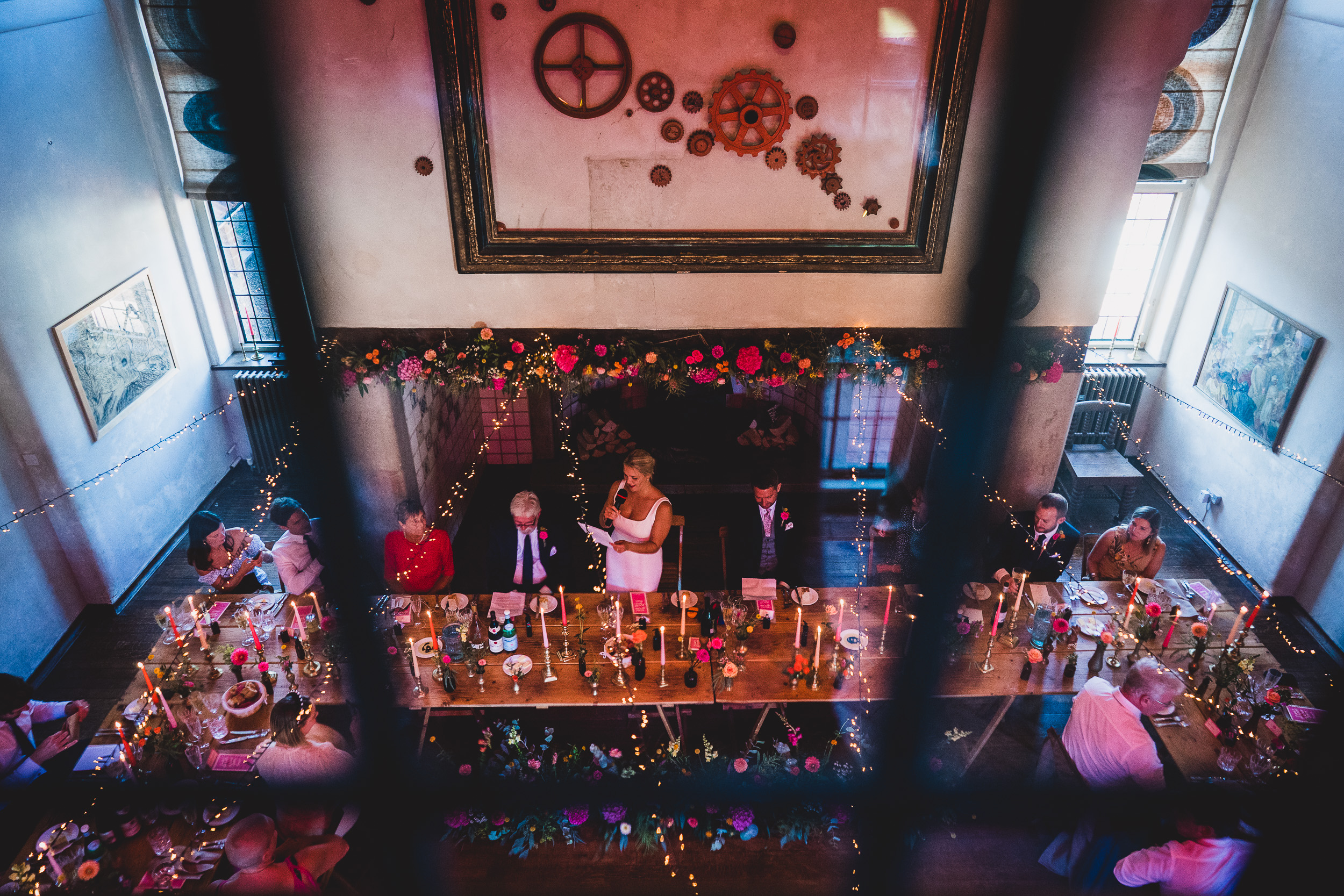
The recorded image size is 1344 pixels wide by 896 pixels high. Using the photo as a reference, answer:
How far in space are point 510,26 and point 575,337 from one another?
2030 mm

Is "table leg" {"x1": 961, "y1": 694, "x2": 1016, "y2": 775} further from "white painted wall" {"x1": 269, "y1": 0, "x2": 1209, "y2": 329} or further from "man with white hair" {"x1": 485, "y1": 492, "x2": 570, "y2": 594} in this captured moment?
"man with white hair" {"x1": 485, "y1": 492, "x2": 570, "y2": 594}

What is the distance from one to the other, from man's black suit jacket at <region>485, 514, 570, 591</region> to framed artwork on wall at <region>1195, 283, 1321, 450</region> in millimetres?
5860

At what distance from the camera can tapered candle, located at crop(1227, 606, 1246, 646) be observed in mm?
4582

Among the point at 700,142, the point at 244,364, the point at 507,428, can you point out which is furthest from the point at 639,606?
the point at 244,364

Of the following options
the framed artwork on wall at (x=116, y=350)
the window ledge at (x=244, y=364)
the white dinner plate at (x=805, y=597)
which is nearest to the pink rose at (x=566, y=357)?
the white dinner plate at (x=805, y=597)

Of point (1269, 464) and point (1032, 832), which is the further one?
point (1269, 464)

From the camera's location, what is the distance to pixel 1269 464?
6648 millimetres

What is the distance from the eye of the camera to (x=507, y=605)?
5035 millimetres

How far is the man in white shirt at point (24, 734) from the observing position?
4152mm

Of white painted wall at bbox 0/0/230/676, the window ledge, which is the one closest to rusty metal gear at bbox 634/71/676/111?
white painted wall at bbox 0/0/230/676

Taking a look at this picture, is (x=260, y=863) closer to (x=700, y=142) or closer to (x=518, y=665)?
(x=518, y=665)

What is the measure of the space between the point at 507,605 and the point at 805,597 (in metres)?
1.89

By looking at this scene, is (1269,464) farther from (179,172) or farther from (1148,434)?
(179,172)

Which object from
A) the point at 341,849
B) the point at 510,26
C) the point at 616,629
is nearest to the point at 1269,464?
the point at 616,629
